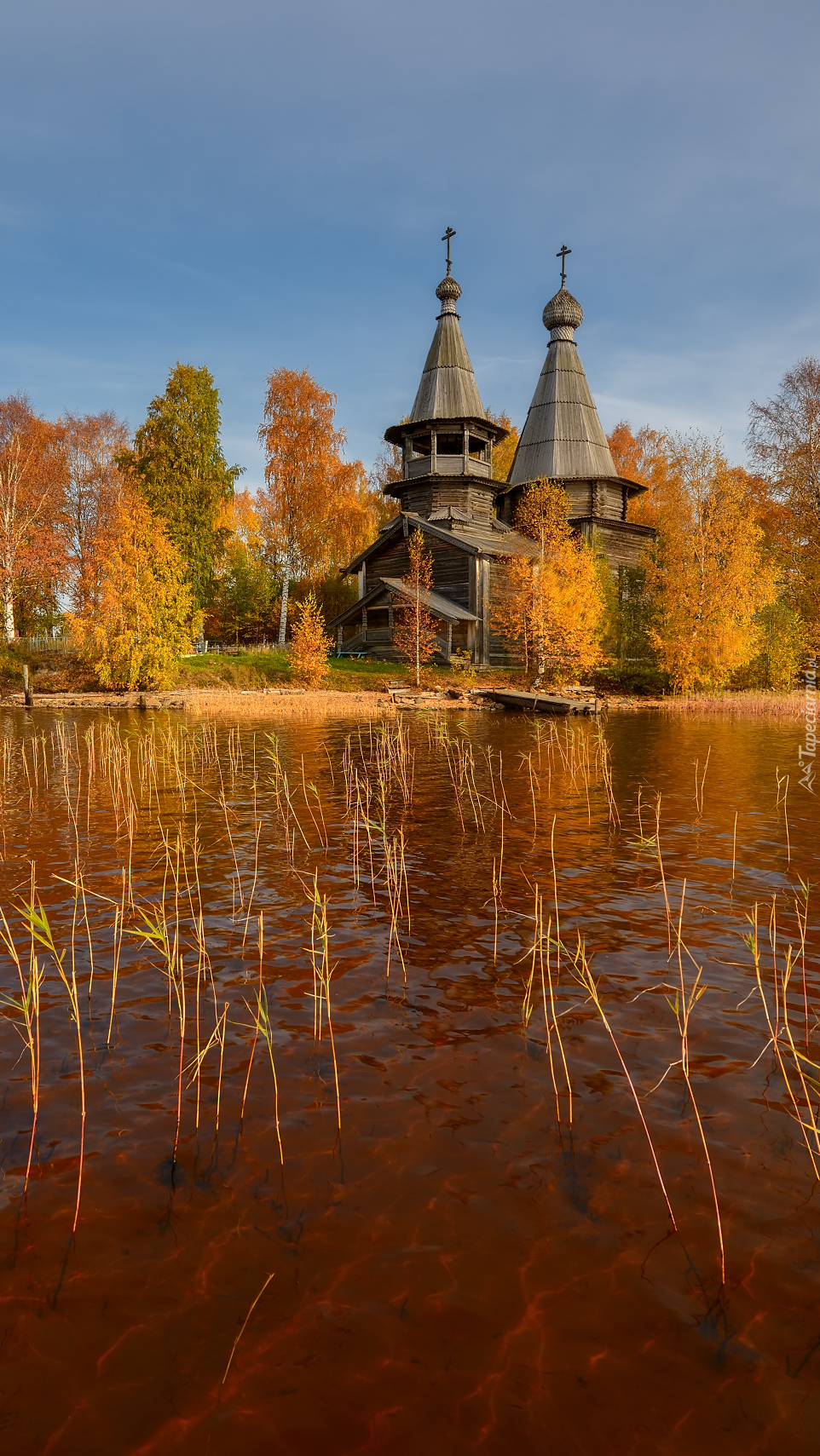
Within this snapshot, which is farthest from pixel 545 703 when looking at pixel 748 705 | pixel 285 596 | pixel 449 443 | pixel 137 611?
pixel 449 443

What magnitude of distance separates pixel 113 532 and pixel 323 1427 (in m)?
31.4

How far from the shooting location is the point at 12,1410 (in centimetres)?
235

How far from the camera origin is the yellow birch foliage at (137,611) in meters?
28.4

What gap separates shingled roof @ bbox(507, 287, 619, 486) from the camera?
1625 inches

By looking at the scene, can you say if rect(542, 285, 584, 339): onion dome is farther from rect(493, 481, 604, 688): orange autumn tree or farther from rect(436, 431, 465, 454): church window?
rect(493, 481, 604, 688): orange autumn tree

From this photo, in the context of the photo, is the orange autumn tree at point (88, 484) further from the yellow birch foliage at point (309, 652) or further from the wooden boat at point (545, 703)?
the wooden boat at point (545, 703)

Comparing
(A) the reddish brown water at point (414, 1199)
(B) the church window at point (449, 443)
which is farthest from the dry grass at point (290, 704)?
(A) the reddish brown water at point (414, 1199)

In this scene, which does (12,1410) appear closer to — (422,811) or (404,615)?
(422,811)

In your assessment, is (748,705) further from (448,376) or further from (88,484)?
(88,484)

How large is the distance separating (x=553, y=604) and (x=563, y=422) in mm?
15204

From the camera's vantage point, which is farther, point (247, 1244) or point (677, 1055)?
point (677, 1055)

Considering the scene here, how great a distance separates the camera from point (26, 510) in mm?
36312

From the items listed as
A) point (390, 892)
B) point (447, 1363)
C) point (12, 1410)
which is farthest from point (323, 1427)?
point (390, 892)

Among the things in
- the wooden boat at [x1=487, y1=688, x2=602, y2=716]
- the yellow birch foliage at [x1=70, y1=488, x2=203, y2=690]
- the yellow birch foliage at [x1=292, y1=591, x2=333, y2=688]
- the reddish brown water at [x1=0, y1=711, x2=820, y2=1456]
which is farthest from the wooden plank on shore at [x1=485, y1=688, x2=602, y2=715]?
the reddish brown water at [x1=0, y1=711, x2=820, y2=1456]
